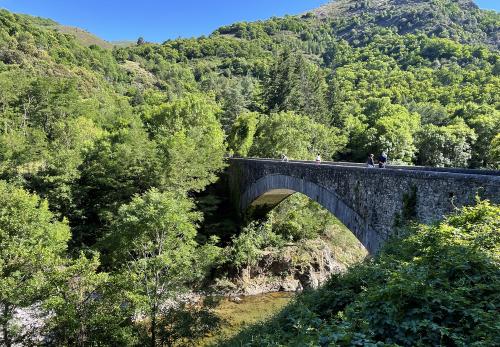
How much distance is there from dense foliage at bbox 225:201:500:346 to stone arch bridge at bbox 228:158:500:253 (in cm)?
81

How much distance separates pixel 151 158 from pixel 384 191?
21139 millimetres

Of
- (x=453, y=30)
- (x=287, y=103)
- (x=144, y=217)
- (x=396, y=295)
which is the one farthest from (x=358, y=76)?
(x=396, y=295)

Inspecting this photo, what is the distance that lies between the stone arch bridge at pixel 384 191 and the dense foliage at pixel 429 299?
814 mm

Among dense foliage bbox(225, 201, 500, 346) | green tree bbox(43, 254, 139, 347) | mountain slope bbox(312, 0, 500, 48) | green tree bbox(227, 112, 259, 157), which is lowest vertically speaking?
green tree bbox(43, 254, 139, 347)

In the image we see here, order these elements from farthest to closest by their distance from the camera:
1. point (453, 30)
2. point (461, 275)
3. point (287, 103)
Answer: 1. point (453, 30)
2. point (287, 103)
3. point (461, 275)

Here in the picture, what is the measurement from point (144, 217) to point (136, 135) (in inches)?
738

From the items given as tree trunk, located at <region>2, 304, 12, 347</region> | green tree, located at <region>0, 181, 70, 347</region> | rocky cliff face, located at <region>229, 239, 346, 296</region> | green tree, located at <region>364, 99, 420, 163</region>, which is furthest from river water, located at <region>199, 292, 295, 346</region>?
green tree, located at <region>364, 99, 420, 163</region>

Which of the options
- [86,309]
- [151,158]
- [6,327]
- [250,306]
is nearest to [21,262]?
[6,327]

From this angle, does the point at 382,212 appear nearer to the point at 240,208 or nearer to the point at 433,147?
the point at 240,208

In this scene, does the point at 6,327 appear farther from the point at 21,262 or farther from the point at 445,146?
the point at 445,146

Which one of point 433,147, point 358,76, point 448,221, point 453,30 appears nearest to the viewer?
point 448,221

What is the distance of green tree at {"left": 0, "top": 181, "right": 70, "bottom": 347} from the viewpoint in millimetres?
14969

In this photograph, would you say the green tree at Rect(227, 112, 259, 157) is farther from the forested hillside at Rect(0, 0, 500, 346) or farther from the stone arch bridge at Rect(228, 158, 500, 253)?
the stone arch bridge at Rect(228, 158, 500, 253)

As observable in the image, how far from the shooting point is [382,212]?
42.9 ft
